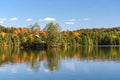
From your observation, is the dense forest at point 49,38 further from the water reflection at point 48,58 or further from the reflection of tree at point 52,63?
the reflection of tree at point 52,63

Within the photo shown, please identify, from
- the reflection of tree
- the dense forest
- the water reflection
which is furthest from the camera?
the dense forest

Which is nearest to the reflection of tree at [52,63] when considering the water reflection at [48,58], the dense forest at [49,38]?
the water reflection at [48,58]

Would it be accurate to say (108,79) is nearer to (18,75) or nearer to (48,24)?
(18,75)

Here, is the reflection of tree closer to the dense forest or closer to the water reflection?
the water reflection

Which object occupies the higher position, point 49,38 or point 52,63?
point 49,38

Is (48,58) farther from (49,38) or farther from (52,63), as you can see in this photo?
(49,38)

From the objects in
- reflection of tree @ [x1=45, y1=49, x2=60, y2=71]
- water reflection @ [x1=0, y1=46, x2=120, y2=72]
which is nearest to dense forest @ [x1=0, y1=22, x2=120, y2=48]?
water reflection @ [x1=0, y1=46, x2=120, y2=72]

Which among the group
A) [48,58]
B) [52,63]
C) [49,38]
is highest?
[49,38]

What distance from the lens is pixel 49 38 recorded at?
327 ft

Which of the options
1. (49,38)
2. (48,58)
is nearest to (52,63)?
(48,58)

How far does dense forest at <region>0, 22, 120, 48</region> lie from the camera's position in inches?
3949

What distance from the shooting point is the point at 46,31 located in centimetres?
10244

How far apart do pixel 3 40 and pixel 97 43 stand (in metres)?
55.4

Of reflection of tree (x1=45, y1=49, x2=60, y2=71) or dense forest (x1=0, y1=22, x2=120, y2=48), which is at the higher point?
dense forest (x1=0, y1=22, x2=120, y2=48)
